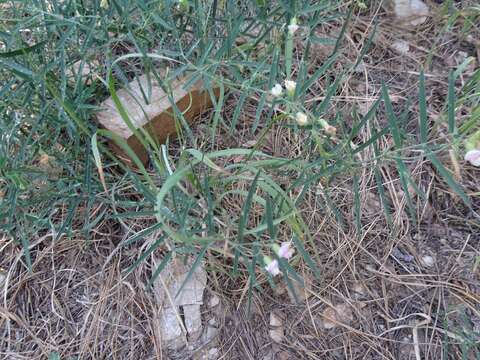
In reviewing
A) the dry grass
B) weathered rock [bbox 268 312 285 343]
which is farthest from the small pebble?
weathered rock [bbox 268 312 285 343]

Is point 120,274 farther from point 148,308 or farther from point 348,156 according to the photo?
point 348,156

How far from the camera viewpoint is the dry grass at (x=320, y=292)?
130cm

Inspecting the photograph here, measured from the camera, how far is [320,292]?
1.34 meters

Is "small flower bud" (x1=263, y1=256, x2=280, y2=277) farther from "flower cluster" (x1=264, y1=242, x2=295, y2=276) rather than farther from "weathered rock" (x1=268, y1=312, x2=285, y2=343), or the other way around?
"weathered rock" (x1=268, y1=312, x2=285, y2=343)

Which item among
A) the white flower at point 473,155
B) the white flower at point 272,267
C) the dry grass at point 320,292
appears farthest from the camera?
the dry grass at point 320,292

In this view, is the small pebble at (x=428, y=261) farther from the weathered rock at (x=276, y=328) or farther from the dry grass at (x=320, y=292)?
the weathered rock at (x=276, y=328)

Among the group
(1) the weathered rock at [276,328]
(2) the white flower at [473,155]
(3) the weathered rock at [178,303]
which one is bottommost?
(1) the weathered rock at [276,328]

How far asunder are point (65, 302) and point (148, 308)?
235 mm

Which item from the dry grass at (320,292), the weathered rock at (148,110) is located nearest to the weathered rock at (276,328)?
the dry grass at (320,292)

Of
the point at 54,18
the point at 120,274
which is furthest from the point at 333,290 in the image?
the point at 54,18

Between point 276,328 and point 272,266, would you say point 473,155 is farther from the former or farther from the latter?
point 276,328

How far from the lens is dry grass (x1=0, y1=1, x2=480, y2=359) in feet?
4.25

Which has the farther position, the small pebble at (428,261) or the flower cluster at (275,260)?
the small pebble at (428,261)

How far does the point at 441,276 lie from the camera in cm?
136
